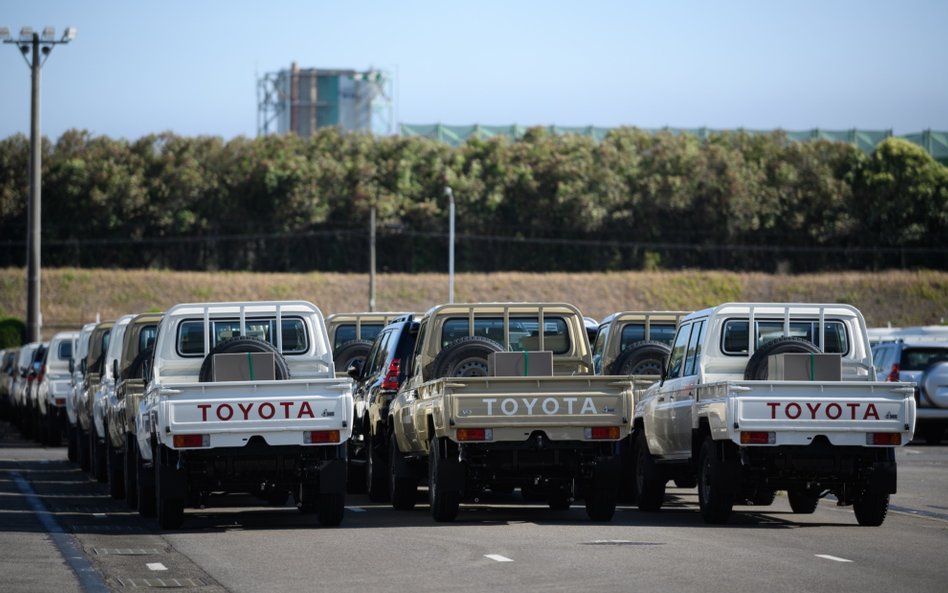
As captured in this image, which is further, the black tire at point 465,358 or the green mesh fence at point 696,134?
the green mesh fence at point 696,134

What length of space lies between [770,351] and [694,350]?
124 cm

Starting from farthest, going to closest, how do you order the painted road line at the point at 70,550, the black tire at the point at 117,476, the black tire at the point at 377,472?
the black tire at the point at 117,476 < the black tire at the point at 377,472 < the painted road line at the point at 70,550

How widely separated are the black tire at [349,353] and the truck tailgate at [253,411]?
26.5 ft

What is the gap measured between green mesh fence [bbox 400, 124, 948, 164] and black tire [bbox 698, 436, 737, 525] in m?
101

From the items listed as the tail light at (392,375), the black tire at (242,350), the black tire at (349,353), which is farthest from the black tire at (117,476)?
the black tire at (349,353)

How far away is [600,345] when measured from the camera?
23.4 meters

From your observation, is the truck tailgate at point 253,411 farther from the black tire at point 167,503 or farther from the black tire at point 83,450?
the black tire at point 83,450

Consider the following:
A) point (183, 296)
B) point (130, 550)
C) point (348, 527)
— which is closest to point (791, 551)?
point (348, 527)

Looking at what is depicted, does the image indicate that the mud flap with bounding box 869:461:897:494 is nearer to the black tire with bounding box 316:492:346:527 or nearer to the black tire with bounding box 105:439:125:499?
the black tire with bounding box 316:492:346:527

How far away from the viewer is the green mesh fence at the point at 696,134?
119 meters

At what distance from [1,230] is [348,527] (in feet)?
279

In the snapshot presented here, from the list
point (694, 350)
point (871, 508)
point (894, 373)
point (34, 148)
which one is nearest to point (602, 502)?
point (694, 350)

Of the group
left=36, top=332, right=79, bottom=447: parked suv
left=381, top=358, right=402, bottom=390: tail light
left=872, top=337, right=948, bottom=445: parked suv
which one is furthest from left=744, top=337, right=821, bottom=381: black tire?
left=36, top=332, right=79, bottom=447: parked suv

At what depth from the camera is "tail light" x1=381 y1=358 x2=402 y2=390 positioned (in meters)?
20.5
